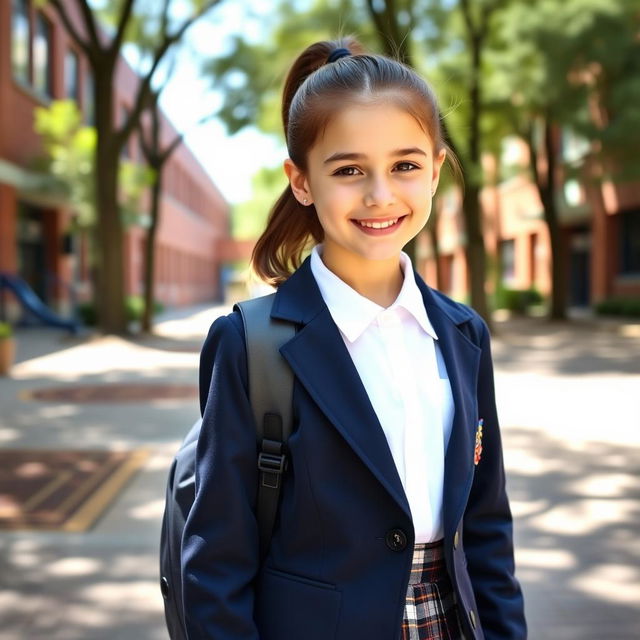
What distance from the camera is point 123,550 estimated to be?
13.4 ft

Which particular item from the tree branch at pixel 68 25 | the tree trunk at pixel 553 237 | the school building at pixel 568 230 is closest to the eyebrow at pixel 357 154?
the tree branch at pixel 68 25

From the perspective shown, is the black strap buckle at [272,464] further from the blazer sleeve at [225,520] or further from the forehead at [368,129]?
the forehead at [368,129]

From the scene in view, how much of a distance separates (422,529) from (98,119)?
16686 mm

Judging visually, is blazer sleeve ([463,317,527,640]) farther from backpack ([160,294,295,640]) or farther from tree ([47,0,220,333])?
tree ([47,0,220,333])

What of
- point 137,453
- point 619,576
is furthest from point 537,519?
point 137,453

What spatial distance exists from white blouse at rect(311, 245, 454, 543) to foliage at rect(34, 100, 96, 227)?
19097 millimetres

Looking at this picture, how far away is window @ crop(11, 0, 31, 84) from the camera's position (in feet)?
68.4

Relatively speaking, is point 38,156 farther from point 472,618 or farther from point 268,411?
point 472,618

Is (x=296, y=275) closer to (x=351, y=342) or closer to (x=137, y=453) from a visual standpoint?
(x=351, y=342)

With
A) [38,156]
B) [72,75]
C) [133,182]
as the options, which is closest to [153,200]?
[133,182]

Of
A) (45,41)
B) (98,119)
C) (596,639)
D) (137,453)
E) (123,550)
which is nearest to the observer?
(596,639)

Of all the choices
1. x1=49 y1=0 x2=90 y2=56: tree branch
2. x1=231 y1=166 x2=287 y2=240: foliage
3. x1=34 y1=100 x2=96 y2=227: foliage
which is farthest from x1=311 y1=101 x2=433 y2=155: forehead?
x1=231 y1=166 x2=287 y2=240: foliage

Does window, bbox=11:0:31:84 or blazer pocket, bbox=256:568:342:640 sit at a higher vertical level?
window, bbox=11:0:31:84

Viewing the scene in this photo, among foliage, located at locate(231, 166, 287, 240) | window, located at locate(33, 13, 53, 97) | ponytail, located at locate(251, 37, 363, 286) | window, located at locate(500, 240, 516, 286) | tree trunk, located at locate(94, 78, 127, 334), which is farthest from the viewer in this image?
window, located at locate(500, 240, 516, 286)
